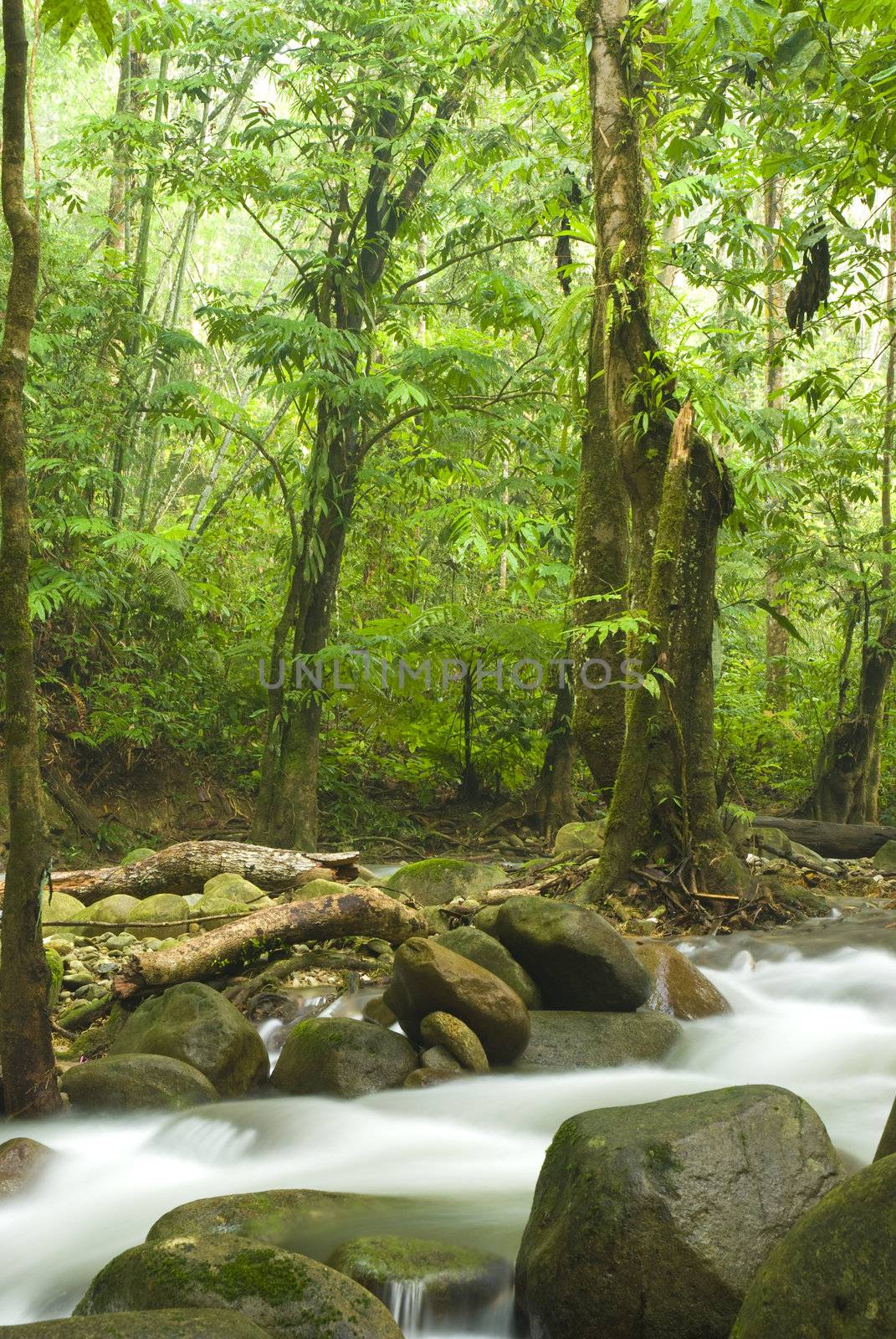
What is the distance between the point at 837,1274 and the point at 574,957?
10.2 ft

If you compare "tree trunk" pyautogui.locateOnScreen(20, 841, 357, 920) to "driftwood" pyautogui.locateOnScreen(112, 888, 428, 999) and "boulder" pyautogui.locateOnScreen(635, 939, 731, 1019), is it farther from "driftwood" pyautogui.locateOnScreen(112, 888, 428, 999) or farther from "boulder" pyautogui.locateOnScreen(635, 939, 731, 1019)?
"boulder" pyautogui.locateOnScreen(635, 939, 731, 1019)

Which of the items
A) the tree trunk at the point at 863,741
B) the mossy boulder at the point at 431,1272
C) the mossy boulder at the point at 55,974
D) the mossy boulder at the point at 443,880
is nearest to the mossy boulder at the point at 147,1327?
the mossy boulder at the point at 431,1272

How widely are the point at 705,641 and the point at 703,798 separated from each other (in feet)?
3.32

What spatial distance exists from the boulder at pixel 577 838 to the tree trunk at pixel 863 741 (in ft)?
12.6

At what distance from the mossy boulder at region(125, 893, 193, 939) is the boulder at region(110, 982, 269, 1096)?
5.02 feet

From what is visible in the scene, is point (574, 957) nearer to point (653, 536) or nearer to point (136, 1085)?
point (136, 1085)

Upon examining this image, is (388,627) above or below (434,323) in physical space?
below

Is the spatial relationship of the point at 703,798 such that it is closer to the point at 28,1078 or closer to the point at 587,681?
the point at 587,681

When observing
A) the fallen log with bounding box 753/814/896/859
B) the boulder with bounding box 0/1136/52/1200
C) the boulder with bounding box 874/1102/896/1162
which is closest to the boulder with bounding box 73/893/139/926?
the boulder with bounding box 0/1136/52/1200

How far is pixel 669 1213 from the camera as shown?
2471mm

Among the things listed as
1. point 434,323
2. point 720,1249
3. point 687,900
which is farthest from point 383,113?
point 720,1249

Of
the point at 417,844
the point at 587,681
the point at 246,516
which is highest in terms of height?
the point at 246,516

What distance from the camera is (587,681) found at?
25.3ft

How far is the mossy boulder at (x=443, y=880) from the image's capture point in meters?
7.14
